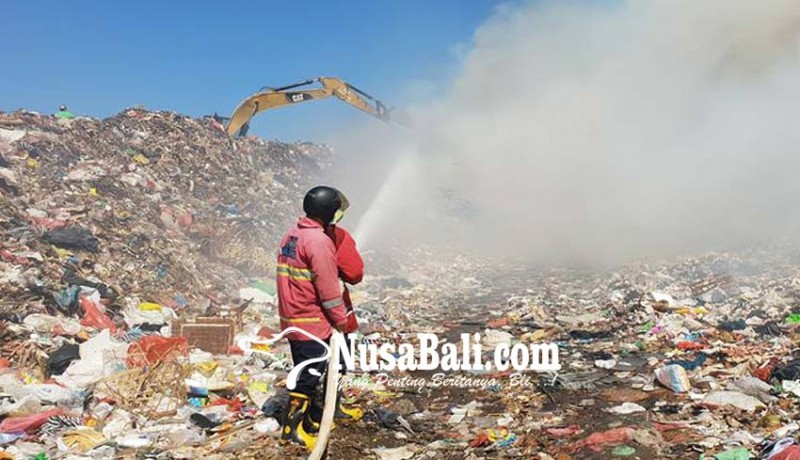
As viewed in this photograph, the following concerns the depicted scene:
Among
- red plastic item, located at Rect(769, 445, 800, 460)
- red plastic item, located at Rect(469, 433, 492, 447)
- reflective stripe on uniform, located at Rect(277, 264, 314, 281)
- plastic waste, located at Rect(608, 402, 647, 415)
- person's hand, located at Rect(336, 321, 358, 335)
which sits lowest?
red plastic item, located at Rect(469, 433, 492, 447)

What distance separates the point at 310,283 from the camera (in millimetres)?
3566

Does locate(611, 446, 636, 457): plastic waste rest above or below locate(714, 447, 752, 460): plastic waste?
below

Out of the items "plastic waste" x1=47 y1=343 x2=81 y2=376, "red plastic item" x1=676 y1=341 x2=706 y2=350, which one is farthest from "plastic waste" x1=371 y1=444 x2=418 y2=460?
"red plastic item" x1=676 y1=341 x2=706 y2=350

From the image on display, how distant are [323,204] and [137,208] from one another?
28.3 feet

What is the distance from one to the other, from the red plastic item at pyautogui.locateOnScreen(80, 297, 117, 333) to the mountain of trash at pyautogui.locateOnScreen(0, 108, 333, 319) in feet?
0.71

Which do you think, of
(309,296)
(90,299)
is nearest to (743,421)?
(309,296)

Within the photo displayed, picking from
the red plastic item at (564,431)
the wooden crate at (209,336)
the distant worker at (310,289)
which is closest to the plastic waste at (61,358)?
the wooden crate at (209,336)

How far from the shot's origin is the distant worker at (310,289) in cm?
351

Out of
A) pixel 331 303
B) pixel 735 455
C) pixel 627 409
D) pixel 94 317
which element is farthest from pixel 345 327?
pixel 94 317

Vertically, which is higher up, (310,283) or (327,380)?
(310,283)

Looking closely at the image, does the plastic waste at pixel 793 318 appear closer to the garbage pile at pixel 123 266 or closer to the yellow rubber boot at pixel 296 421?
the yellow rubber boot at pixel 296 421

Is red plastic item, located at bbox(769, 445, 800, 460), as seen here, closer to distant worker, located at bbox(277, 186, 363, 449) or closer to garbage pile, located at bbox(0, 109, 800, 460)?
garbage pile, located at bbox(0, 109, 800, 460)

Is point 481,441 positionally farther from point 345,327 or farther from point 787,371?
point 787,371

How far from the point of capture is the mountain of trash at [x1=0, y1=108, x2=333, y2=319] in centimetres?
778
